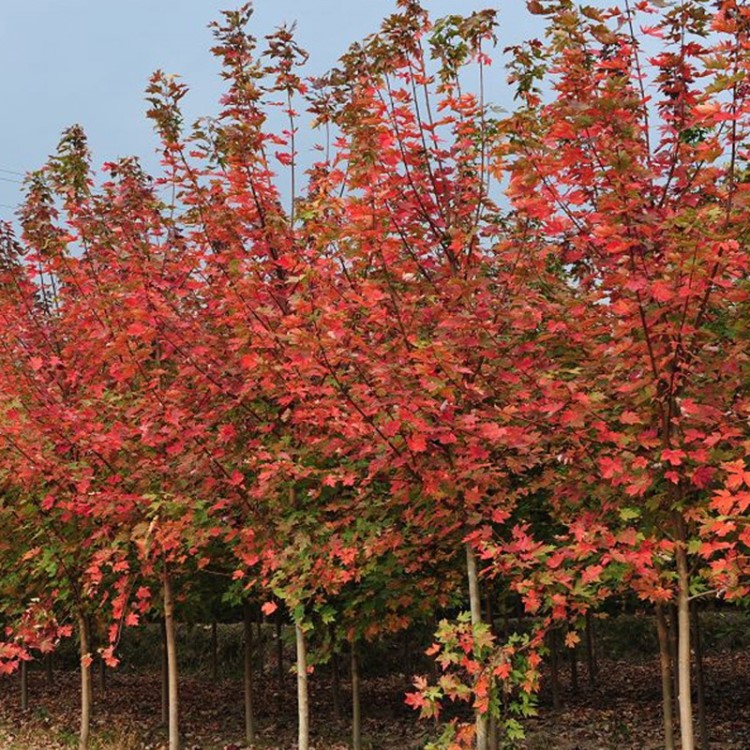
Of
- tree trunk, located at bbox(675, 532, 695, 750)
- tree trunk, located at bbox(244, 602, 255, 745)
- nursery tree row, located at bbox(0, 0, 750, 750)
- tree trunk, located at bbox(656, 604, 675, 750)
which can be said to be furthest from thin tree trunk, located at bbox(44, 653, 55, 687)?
tree trunk, located at bbox(675, 532, 695, 750)

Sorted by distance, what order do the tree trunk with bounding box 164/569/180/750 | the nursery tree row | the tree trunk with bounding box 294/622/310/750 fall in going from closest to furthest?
the nursery tree row < the tree trunk with bounding box 294/622/310/750 < the tree trunk with bounding box 164/569/180/750

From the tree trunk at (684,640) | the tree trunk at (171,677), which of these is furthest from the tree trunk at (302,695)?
the tree trunk at (684,640)

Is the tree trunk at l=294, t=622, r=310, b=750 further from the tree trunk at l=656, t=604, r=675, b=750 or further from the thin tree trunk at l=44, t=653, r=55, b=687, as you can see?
the thin tree trunk at l=44, t=653, r=55, b=687

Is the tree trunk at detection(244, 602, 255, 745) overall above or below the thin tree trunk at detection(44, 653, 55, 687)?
above

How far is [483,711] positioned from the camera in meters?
5.29

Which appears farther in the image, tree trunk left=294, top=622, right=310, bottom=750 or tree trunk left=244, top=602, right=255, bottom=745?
tree trunk left=244, top=602, right=255, bottom=745

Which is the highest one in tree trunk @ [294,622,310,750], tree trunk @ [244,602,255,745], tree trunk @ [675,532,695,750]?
tree trunk @ [675,532,695,750]

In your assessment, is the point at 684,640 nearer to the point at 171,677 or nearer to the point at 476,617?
the point at 476,617

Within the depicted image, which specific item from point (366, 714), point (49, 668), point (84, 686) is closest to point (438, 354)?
point (84, 686)

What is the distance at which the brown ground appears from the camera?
1080 cm

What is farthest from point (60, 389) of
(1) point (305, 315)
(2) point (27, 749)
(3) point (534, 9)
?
(3) point (534, 9)

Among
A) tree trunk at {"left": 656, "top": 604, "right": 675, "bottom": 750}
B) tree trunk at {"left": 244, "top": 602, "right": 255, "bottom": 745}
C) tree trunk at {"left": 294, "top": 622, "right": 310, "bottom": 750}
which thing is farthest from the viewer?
tree trunk at {"left": 244, "top": 602, "right": 255, "bottom": 745}

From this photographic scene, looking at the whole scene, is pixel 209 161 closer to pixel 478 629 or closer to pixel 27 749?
pixel 478 629

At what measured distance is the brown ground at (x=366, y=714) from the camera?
10.8 m
